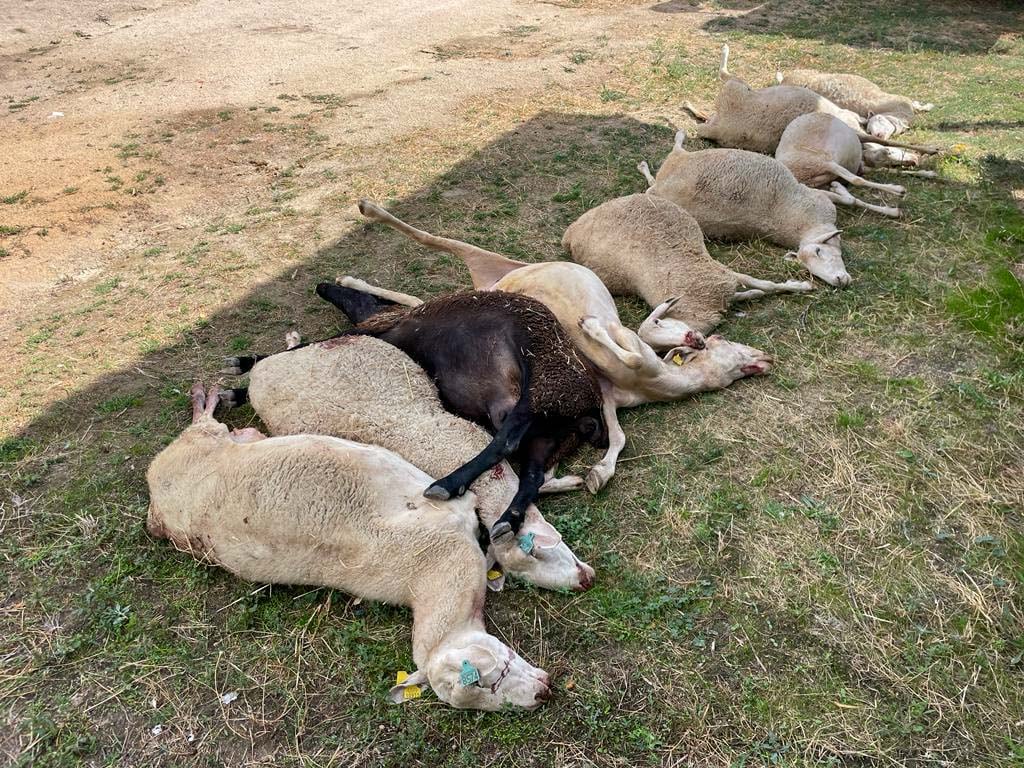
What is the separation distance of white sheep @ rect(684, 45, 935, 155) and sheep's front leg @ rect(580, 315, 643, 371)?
14.2 feet

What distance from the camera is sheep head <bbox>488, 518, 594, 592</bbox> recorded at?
340 cm

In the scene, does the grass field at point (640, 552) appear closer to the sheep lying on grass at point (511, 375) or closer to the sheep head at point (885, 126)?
the sheep lying on grass at point (511, 375)

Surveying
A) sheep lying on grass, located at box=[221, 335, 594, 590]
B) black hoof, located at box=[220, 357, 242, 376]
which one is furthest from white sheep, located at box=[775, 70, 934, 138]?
black hoof, located at box=[220, 357, 242, 376]

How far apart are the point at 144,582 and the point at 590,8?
12632mm

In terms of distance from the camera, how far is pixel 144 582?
11.9 ft

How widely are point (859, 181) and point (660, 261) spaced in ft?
8.53

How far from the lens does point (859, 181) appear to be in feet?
21.4

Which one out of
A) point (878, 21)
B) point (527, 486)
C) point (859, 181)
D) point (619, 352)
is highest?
point (878, 21)

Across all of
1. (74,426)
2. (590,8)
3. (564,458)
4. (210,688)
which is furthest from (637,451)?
(590,8)

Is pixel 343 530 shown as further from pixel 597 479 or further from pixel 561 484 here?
pixel 597 479

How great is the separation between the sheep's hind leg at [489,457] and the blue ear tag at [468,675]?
89 cm

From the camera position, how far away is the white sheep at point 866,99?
8023 mm

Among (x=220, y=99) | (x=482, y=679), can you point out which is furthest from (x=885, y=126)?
(x=220, y=99)

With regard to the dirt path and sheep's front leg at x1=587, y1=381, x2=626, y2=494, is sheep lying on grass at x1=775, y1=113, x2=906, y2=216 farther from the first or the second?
the dirt path
